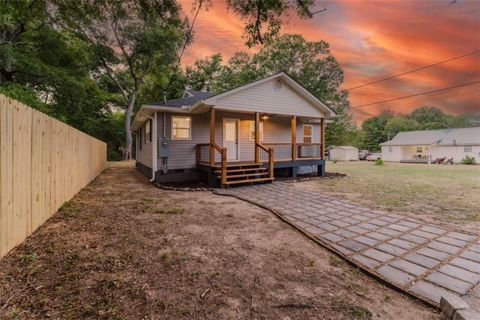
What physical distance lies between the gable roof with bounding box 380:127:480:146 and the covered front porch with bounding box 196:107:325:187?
26377 mm

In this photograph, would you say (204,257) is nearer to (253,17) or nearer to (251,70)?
(253,17)

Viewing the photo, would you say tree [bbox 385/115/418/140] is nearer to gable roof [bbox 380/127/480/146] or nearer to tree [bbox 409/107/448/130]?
tree [bbox 409/107/448/130]

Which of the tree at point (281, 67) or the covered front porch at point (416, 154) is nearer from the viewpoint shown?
the tree at point (281, 67)

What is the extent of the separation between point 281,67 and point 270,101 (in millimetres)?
21113

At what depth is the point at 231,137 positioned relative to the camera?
433 inches

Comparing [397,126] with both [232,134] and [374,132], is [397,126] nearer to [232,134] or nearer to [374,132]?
[374,132]

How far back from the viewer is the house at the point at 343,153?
112 feet

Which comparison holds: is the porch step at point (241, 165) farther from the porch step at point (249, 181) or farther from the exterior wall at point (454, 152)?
the exterior wall at point (454, 152)

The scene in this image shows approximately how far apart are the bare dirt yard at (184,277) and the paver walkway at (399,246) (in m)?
0.29

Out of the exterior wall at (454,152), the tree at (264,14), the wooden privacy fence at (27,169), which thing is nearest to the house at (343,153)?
the exterior wall at (454,152)

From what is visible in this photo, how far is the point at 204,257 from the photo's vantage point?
9.52ft

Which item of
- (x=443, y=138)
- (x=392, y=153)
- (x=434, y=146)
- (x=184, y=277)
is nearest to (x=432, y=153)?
(x=434, y=146)

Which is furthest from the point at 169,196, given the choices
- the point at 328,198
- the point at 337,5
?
the point at 337,5

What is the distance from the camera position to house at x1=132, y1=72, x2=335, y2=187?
8.98 meters
